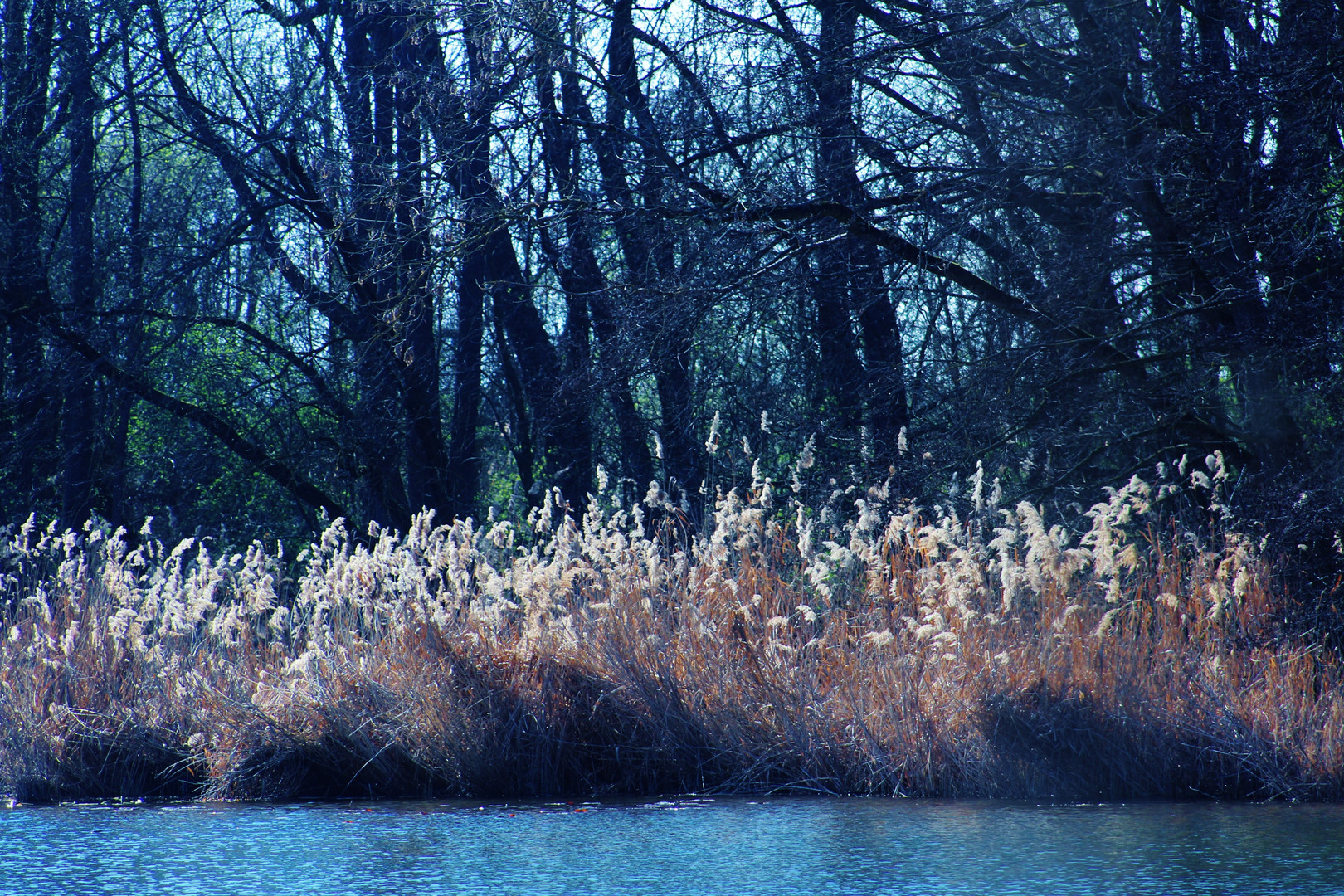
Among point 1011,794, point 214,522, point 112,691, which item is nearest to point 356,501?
point 214,522

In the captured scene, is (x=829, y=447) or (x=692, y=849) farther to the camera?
(x=829, y=447)

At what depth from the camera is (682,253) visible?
8.09m

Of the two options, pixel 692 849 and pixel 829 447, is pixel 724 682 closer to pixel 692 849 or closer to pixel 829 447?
pixel 692 849

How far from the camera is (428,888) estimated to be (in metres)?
3.30

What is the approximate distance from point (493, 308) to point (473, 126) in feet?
13.7

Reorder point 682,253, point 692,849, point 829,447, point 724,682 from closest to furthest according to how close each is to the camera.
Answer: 1. point 692,849
2. point 724,682
3. point 682,253
4. point 829,447

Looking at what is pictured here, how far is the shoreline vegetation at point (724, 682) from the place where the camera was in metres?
4.86

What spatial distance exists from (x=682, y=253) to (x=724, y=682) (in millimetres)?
3546

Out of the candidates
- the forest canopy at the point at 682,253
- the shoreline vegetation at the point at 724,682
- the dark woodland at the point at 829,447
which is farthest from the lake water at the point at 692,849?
the forest canopy at the point at 682,253

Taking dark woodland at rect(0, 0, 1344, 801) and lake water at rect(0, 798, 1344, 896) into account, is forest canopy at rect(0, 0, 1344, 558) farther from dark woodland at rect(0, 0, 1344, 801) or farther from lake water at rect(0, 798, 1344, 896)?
lake water at rect(0, 798, 1344, 896)

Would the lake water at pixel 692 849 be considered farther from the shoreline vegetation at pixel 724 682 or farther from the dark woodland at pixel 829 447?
the dark woodland at pixel 829 447

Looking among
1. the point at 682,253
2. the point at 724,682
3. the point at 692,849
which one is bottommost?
the point at 692,849

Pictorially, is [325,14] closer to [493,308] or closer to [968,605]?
[493,308]

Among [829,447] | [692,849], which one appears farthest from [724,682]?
[829,447]
